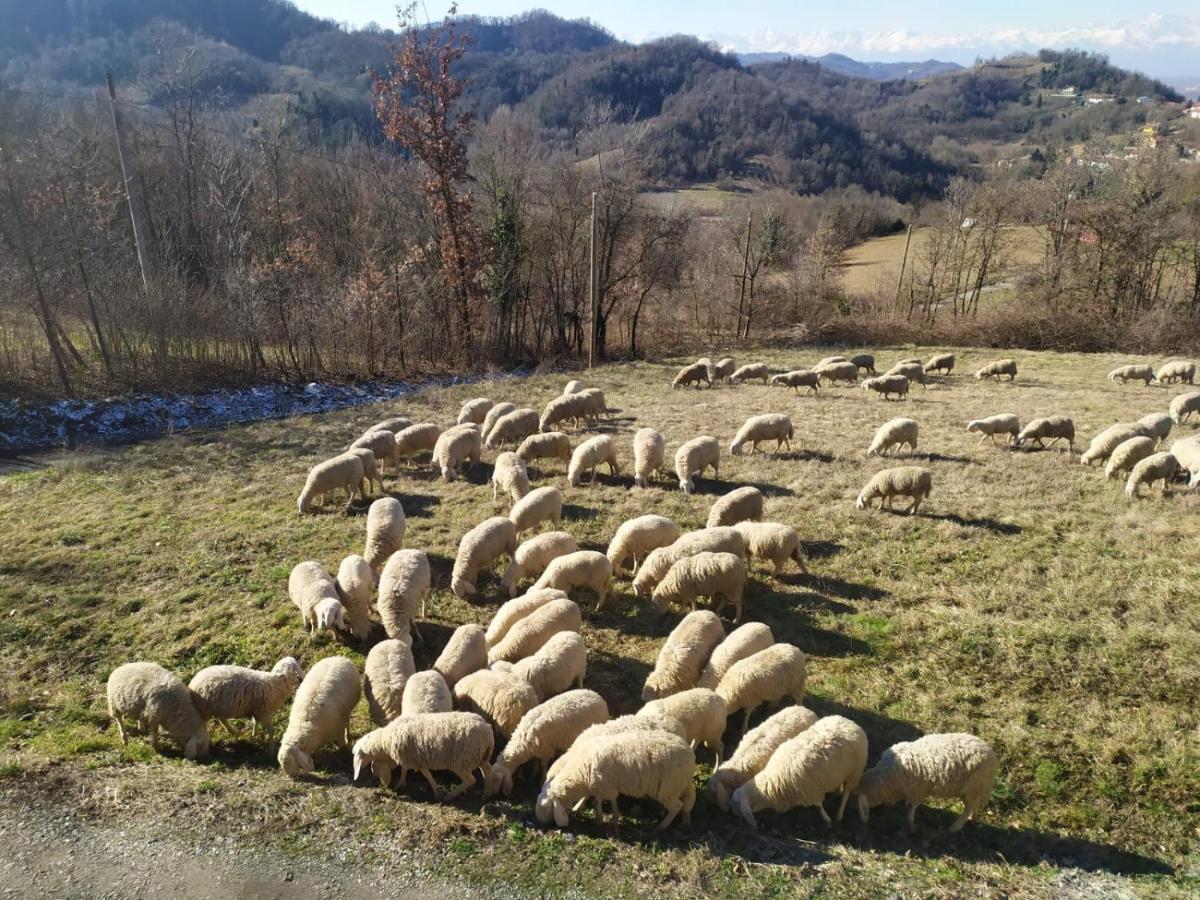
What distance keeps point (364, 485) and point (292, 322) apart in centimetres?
1263

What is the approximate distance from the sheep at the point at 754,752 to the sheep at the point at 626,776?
0.30m

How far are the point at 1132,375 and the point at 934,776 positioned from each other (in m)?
21.0

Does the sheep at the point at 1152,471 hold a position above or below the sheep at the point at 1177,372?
above

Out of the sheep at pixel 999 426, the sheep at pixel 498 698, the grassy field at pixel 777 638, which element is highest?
the sheep at pixel 999 426

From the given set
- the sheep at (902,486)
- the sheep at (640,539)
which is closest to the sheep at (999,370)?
the sheep at (902,486)

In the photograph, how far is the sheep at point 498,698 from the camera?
6590 millimetres

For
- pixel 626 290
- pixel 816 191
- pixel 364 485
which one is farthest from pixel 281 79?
pixel 364 485

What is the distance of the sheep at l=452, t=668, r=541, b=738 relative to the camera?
659 centimetres

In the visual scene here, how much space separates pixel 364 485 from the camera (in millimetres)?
12859

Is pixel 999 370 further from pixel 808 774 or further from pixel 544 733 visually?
pixel 544 733

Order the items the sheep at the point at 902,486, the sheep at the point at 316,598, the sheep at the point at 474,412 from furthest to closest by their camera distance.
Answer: the sheep at the point at 474,412
the sheep at the point at 902,486
the sheep at the point at 316,598

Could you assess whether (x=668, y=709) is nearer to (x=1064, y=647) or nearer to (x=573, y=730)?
(x=573, y=730)

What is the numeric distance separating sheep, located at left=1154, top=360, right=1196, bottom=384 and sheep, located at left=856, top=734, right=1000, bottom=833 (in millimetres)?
20926

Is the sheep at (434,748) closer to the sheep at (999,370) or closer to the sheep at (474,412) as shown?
the sheep at (474,412)
